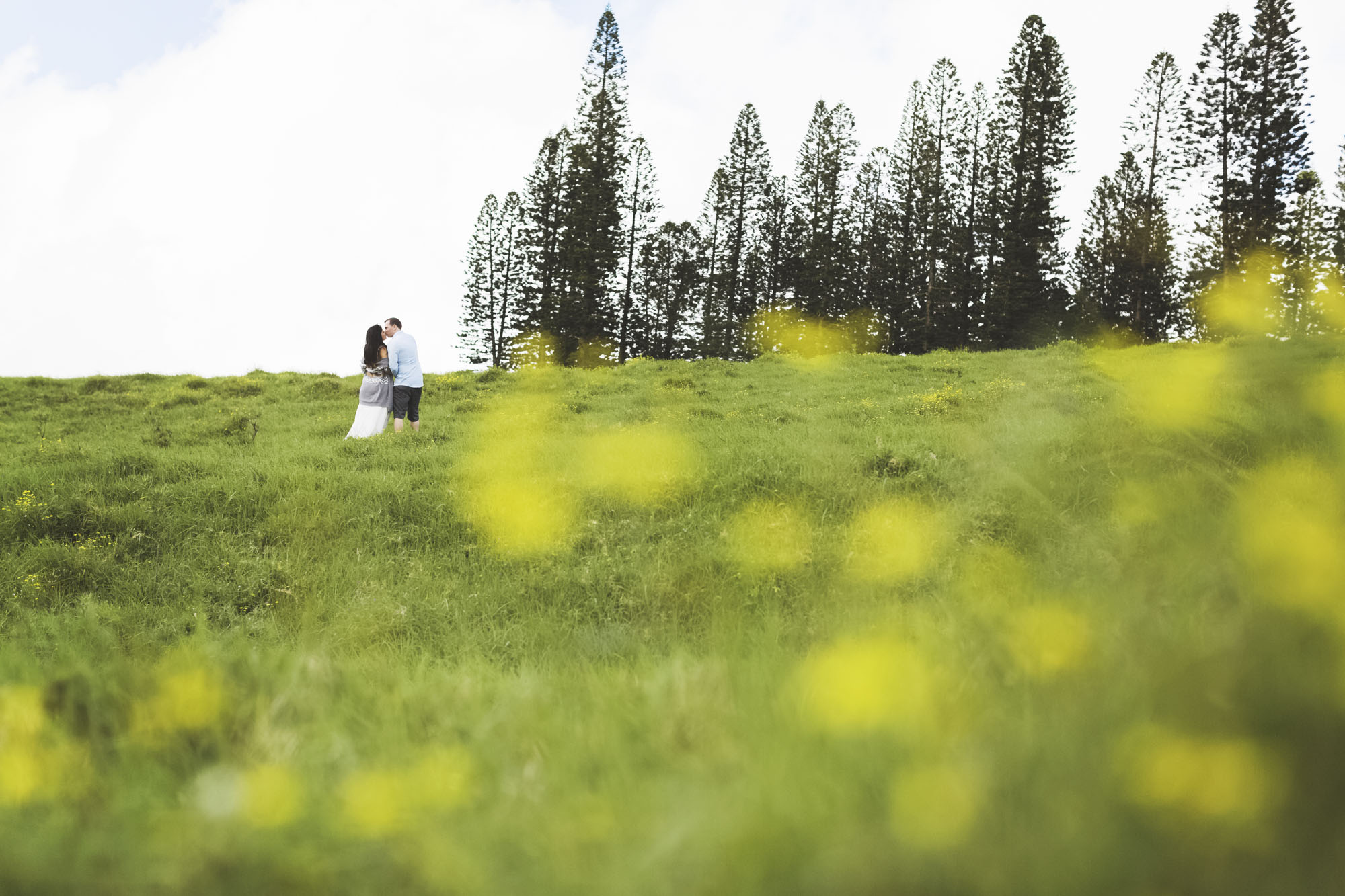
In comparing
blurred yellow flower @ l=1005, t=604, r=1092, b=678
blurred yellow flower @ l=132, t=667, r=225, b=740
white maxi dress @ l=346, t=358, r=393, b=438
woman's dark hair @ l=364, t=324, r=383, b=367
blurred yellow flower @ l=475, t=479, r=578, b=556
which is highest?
woman's dark hair @ l=364, t=324, r=383, b=367

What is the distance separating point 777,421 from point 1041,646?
908 centimetres

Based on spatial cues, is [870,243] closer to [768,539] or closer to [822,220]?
[822,220]

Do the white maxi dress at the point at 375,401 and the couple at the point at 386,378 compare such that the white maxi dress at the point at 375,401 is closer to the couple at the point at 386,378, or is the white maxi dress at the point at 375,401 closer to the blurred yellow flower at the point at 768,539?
Result: the couple at the point at 386,378

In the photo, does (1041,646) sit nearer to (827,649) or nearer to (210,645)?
(827,649)

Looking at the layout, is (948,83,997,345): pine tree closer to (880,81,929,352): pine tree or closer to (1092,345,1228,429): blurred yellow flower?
(880,81,929,352): pine tree

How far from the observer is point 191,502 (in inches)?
267

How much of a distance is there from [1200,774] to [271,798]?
3.59 ft

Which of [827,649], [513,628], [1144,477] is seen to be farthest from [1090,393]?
[827,649]

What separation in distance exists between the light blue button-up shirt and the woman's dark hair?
0.16 m

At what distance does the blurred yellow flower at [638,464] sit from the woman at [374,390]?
3.58m

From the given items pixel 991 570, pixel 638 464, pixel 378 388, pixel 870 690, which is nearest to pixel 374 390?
pixel 378 388

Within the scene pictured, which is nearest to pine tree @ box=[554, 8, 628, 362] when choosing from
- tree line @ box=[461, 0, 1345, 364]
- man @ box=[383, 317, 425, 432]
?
tree line @ box=[461, 0, 1345, 364]

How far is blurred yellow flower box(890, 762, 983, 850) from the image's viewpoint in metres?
0.63

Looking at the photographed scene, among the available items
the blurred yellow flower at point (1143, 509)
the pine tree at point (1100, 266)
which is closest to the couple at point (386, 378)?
the blurred yellow flower at point (1143, 509)
